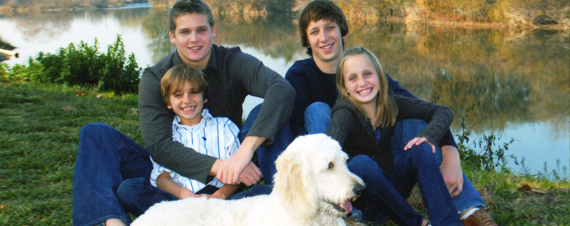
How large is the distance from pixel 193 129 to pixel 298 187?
1.27m

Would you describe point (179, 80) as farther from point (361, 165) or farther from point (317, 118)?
point (361, 165)

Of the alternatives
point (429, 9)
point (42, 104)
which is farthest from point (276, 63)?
point (429, 9)

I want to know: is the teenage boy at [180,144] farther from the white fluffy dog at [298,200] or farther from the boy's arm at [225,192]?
the white fluffy dog at [298,200]

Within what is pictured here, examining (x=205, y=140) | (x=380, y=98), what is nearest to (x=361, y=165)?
(x=380, y=98)

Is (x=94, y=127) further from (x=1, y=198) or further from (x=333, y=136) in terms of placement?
(x=333, y=136)

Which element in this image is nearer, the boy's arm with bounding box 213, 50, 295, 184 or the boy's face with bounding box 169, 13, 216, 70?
the boy's arm with bounding box 213, 50, 295, 184

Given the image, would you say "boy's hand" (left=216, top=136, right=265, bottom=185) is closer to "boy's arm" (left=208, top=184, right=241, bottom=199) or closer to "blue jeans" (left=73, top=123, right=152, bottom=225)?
"boy's arm" (left=208, top=184, right=241, bottom=199)

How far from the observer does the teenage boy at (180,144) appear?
2900 millimetres

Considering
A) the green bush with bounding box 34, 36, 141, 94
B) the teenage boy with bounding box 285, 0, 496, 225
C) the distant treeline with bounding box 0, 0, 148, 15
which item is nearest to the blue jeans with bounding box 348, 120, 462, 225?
the teenage boy with bounding box 285, 0, 496, 225

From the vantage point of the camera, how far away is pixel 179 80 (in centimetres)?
333

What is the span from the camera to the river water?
7.37 meters

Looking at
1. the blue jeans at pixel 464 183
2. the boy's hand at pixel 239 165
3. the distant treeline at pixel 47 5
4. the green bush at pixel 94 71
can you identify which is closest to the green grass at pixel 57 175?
the blue jeans at pixel 464 183

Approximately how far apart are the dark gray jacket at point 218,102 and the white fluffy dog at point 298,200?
0.49m

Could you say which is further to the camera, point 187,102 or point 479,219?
point 187,102
